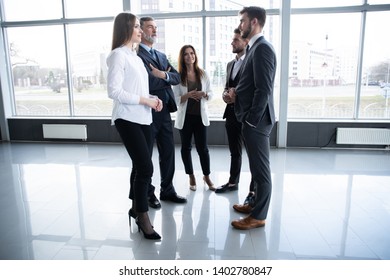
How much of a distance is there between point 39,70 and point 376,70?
6.43 m

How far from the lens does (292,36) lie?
5160mm

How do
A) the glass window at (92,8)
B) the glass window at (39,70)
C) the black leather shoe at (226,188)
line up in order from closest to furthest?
the black leather shoe at (226,188) < the glass window at (92,8) < the glass window at (39,70)

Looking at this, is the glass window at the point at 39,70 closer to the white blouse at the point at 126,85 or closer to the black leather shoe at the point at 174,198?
the black leather shoe at the point at 174,198

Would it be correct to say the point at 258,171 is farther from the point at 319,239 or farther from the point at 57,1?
the point at 57,1

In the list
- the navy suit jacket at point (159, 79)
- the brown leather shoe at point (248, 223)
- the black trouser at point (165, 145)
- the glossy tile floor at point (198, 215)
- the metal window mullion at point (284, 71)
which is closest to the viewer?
the glossy tile floor at point (198, 215)

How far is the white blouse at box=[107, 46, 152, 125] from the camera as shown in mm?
1950

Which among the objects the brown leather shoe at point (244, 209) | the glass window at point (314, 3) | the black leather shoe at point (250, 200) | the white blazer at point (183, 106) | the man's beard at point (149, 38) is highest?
A: the glass window at point (314, 3)

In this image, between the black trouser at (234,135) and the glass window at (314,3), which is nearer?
the black trouser at (234,135)

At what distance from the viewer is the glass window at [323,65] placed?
5094mm

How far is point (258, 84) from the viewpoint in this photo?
84.0 inches

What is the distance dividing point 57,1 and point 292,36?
14.5 ft

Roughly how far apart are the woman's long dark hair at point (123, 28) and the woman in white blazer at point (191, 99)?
3.51 ft

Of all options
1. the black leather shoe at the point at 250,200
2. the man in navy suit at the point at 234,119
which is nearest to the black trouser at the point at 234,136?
the man in navy suit at the point at 234,119

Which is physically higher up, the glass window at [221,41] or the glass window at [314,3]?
the glass window at [314,3]
